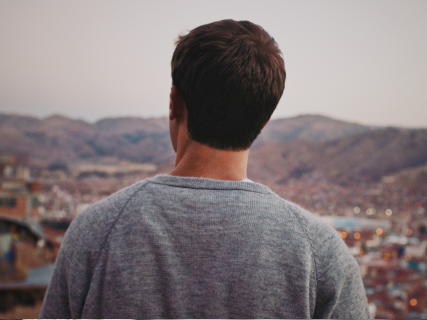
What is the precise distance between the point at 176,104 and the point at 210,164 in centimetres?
12

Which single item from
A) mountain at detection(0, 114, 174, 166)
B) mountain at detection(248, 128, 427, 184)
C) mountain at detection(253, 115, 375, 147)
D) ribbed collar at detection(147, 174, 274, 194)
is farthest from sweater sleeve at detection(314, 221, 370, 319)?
mountain at detection(253, 115, 375, 147)

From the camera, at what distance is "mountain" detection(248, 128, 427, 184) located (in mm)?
14188

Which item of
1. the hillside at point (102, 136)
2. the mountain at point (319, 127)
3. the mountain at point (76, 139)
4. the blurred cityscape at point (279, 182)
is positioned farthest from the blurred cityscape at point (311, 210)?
the mountain at point (319, 127)

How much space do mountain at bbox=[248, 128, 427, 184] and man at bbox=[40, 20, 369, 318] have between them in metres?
11.8

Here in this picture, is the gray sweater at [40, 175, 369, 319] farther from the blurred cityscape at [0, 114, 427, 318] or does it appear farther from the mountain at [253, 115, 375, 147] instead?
the mountain at [253, 115, 375, 147]

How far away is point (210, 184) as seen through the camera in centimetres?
53

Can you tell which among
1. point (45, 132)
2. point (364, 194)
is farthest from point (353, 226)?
point (45, 132)

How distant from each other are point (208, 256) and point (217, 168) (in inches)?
5.5

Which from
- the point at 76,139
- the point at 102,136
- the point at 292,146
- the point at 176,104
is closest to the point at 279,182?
the point at 292,146

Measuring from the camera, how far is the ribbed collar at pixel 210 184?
53 centimetres

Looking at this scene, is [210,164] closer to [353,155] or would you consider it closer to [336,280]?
[336,280]

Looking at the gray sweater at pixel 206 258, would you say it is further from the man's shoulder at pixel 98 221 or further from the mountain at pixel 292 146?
the mountain at pixel 292 146

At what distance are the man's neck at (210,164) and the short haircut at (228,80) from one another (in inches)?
0.5

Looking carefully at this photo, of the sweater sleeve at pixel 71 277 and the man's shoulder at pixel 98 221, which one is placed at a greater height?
the man's shoulder at pixel 98 221
